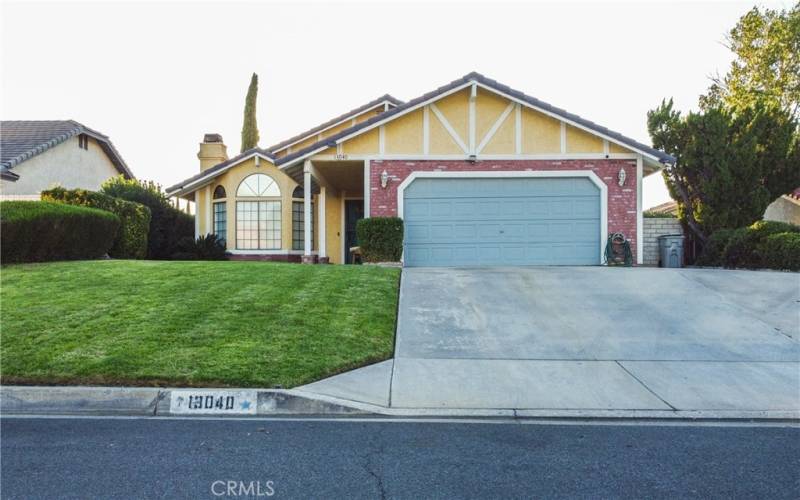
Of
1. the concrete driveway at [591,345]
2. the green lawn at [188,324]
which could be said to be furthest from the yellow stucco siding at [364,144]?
the green lawn at [188,324]

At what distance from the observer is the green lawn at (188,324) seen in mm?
5996

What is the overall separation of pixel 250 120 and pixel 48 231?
23014 millimetres

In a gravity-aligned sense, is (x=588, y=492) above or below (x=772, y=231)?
below

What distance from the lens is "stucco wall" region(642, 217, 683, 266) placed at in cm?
1692

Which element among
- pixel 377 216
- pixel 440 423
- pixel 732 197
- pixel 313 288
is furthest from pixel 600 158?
pixel 440 423

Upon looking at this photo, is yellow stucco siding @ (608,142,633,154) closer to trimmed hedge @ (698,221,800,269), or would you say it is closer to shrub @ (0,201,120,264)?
trimmed hedge @ (698,221,800,269)

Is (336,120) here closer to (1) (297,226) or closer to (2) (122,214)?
(1) (297,226)

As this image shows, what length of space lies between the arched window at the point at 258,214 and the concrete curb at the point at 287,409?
14167 mm

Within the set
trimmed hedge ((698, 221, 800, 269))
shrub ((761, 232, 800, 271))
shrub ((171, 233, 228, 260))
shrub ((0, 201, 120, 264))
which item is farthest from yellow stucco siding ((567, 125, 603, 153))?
shrub ((0, 201, 120, 264))

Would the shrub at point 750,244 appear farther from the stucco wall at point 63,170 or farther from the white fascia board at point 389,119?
the stucco wall at point 63,170

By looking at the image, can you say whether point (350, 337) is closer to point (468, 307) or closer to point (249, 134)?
point (468, 307)

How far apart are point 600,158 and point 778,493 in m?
12.4

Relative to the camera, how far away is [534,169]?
14938 millimetres

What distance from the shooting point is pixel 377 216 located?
48.4ft
